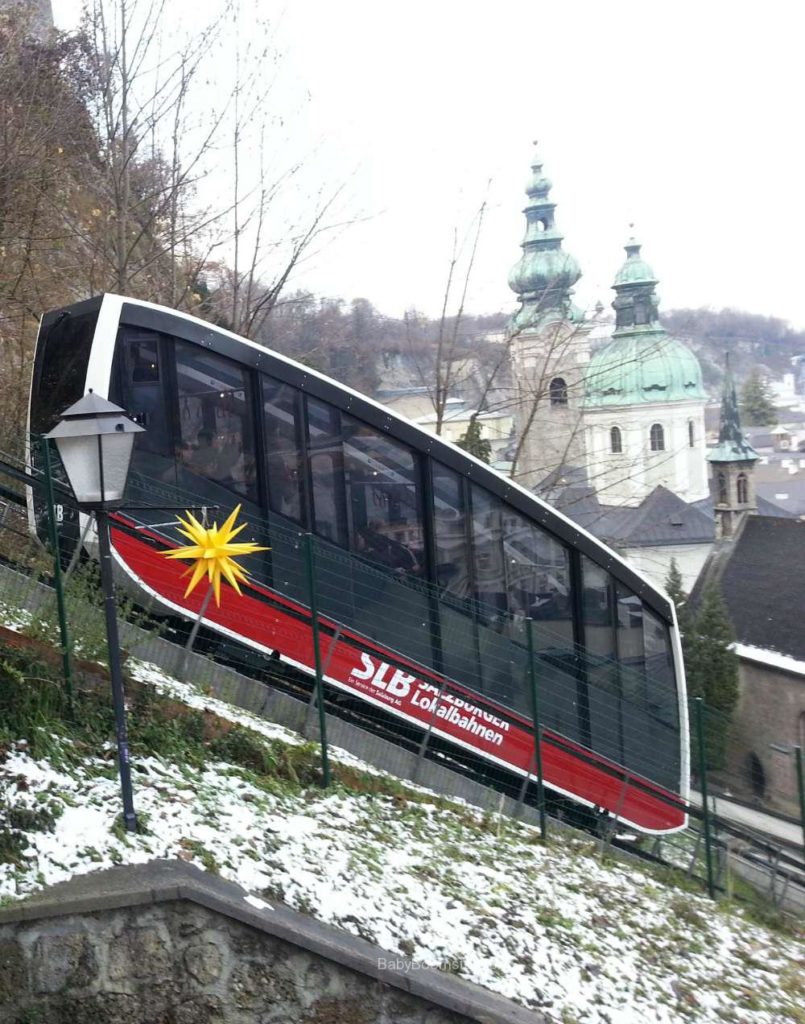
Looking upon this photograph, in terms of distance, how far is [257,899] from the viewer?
5.13 meters

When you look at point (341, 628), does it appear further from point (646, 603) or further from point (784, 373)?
point (784, 373)

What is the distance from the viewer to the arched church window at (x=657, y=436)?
69.2 meters

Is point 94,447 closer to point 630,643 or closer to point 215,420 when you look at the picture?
point 215,420

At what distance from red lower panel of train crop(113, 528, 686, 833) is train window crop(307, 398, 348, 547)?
0.79 meters

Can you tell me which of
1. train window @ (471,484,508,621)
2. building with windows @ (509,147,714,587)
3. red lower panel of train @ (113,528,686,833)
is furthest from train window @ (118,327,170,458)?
building with windows @ (509,147,714,587)

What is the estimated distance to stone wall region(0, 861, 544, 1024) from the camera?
4.67m

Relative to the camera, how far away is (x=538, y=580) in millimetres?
9484

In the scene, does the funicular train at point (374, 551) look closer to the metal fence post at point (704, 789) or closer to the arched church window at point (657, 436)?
the metal fence post at point (704, 789)

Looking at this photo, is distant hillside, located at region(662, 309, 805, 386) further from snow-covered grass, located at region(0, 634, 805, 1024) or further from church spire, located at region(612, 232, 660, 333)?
snow-covered grass, located at region(0, 634, 805, 1024)

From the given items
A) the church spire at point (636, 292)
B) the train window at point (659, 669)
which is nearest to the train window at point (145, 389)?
the train window at point (659, 669)

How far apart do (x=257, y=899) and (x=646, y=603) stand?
6.00 meters

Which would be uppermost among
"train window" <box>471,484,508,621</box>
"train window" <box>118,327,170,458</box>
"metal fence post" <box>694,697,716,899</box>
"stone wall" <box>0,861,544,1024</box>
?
"train window" <box>118,327,170,458</box>

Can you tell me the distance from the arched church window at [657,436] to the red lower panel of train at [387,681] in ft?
203

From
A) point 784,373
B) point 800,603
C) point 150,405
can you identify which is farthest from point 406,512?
point 784,373
